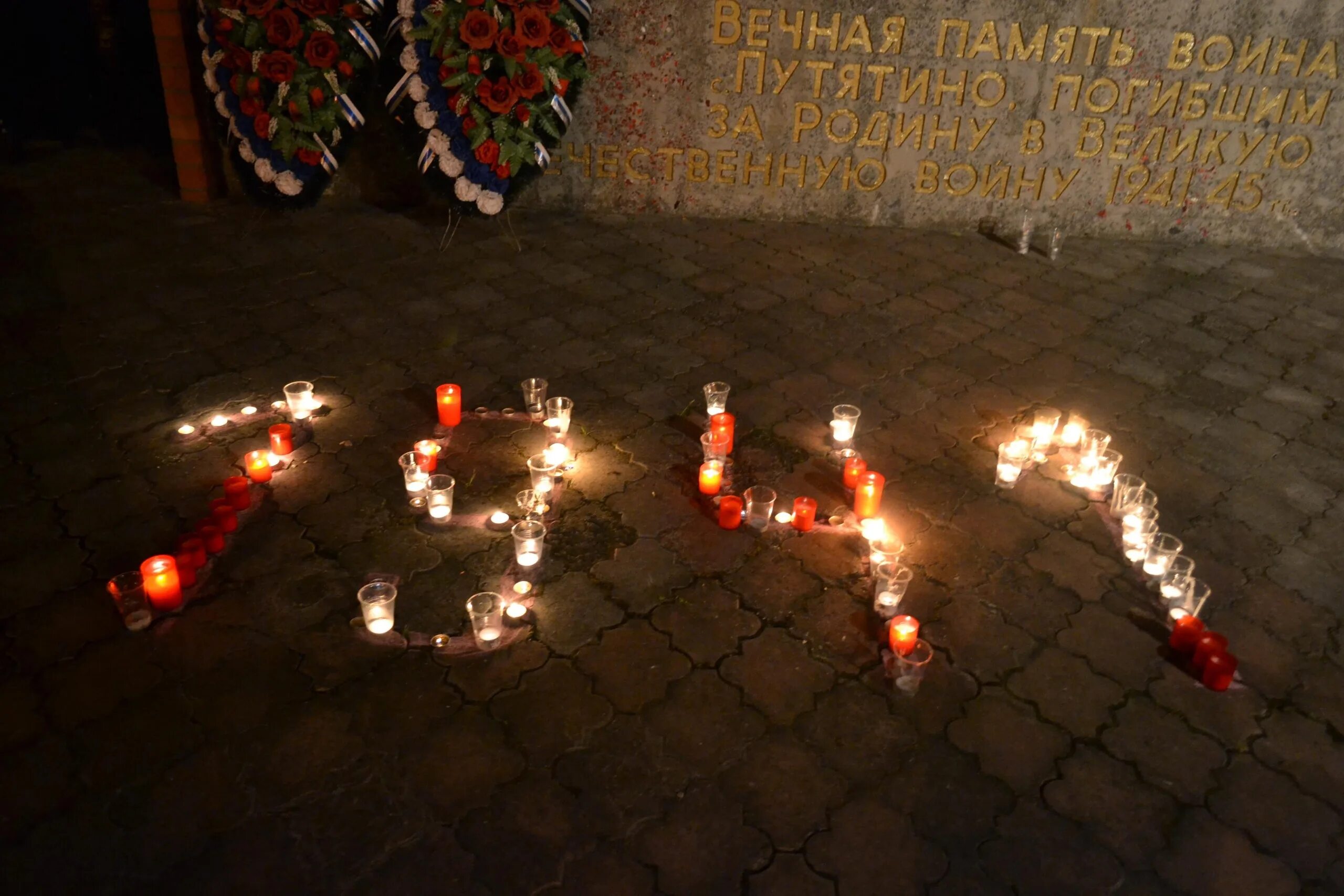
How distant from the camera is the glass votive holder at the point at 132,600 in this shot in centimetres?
343

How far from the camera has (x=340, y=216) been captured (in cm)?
752

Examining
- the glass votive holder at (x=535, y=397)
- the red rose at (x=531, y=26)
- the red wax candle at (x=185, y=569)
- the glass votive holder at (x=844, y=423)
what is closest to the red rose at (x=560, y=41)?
the red rose at (x=531, y=26)

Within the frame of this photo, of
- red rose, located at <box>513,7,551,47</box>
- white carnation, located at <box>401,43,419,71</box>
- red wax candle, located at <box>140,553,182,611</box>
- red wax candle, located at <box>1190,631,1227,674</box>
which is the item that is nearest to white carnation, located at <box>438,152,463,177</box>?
white carnation, located at <box>401,43,419,71</box>

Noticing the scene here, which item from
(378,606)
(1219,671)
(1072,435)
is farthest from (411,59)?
(1219,671)

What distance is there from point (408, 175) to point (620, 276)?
A: 2246mm

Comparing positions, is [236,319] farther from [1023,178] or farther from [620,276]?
[1023,178]

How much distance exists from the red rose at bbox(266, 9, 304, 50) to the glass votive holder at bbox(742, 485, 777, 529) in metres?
4.79

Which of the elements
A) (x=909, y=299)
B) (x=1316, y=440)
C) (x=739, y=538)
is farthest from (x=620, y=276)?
(x=1316, y=440)

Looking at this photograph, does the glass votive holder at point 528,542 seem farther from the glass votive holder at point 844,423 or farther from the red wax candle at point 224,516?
the glass votive holder at point 844,423

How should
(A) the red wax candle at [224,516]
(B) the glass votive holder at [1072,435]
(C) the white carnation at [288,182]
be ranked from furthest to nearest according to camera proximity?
(C) the white carnation at [288,182] → (B) the glass votive holder at [1072,435] → (A) the red wax candle at [224,516]

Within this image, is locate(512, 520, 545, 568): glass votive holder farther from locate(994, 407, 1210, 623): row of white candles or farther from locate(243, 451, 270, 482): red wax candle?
locate(994, 407, 1210, 623): row of white candles

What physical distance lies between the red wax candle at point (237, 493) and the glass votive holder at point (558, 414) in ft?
4.70

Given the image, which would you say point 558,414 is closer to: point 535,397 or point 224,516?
point 535,397

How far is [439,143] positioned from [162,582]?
411 cm
